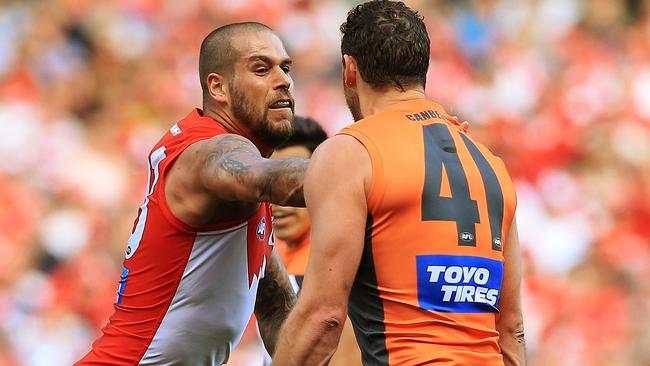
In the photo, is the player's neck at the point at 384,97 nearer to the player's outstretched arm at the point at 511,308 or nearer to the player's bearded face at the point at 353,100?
the player's bearded face at the point at 353,100

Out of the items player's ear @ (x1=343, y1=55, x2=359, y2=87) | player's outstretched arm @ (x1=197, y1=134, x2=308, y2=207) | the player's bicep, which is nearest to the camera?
the player's bicep

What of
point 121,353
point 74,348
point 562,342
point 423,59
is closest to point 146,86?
point 74,348

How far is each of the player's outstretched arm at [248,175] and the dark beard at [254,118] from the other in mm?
503

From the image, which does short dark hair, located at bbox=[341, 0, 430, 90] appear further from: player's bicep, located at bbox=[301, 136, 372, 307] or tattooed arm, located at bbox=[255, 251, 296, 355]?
tattooed arm, located at bbox=[255, 251, 296, 355]

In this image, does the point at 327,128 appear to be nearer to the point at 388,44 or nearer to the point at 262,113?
the point at 262,113

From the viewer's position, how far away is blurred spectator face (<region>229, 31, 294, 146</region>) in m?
5.10

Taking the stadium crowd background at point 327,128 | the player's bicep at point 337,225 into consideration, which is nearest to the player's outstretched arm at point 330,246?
the player's bicep at point 337,225

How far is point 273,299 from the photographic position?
5.62m

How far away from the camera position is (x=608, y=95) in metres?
12.6

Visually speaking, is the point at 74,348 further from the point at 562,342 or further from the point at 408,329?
the point at 408,329

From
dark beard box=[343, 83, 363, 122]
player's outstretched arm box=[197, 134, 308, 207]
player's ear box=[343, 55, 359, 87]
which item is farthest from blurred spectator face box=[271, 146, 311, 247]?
player's ear box=[343, 55, 359, 87]

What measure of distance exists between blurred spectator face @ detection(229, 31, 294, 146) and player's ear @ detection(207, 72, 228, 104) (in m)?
0.04

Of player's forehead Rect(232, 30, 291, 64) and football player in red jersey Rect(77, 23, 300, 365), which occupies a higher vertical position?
player's forehead Rect(232, 30, 291, 64)

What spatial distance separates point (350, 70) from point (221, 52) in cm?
114
